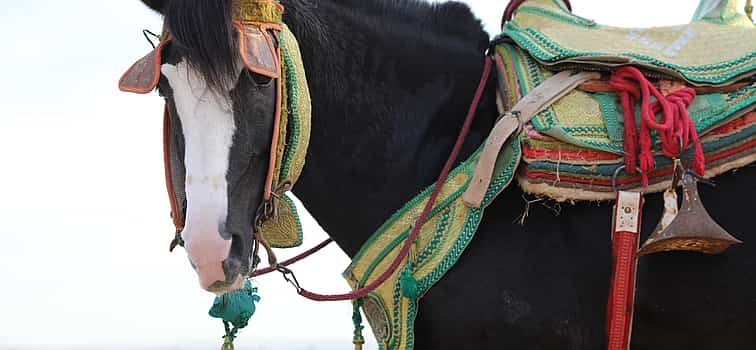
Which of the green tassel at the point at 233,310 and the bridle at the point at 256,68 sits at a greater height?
the bridle at the point at 256,68

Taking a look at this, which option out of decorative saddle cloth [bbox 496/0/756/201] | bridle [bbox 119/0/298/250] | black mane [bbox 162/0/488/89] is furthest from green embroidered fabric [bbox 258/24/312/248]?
decorative saddle cloth [bbox 496/0/756/201]

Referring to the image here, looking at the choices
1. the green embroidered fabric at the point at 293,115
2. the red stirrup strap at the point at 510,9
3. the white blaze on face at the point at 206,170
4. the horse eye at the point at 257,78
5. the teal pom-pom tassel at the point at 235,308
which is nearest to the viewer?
the white blaze on face at the point at 206,170

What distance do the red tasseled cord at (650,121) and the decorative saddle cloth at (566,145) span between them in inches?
1.2

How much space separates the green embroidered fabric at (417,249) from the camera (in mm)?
2490

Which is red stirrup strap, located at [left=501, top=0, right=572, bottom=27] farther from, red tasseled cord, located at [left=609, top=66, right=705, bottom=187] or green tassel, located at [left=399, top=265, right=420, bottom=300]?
green tassel, located at [left=399, top=265, right=420, bottom=300]

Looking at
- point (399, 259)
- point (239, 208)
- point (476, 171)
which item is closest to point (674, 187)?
point (476, 171)

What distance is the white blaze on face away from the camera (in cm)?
230

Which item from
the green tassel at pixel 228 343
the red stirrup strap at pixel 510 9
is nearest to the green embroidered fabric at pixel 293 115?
the green tassel at pixel 228 343

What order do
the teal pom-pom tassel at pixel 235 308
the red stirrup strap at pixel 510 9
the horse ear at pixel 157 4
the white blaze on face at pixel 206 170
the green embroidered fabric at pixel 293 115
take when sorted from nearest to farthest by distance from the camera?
the white blaze on face at pixel 206 170 → the green embroidered fabric at pixel 293 115 → the horse ear at pixel 157 4 → the teal pom-pom tassel at pixel 235 308 → the red stirrup strap at pixel 510 9

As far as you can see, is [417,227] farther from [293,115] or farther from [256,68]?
[256,68]

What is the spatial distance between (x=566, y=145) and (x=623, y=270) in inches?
14.8

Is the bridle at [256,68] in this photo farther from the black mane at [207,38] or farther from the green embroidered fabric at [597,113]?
the green embroidered fabric at [597,113]

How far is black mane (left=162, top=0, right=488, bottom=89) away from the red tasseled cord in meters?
0.57

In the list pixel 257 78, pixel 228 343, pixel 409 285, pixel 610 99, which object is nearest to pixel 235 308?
pixel 228 343
